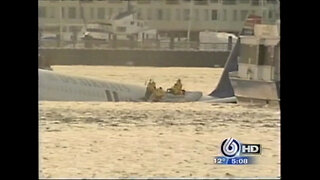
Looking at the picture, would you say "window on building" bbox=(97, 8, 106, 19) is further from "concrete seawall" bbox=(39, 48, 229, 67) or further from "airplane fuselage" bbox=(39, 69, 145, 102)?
"airplane fuselage" bbox=(39, 69, 145, 102)

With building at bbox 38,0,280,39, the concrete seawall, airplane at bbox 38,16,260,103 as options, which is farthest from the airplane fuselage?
building at bbox 38,0,280,39

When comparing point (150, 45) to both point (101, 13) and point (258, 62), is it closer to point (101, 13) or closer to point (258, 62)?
point (101, 13)

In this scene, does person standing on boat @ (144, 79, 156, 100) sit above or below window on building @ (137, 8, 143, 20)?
below

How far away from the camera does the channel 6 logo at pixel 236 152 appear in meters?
4.11

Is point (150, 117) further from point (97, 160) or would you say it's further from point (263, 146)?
point (263, 146)

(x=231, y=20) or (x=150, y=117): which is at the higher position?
(x=231, y=20)

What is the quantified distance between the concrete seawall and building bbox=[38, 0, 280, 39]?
138mm

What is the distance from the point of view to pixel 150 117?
13.6ft

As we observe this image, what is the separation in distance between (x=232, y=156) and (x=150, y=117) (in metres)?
0.61

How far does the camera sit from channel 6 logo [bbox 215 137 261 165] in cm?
411

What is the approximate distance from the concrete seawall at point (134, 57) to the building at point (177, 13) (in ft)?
0.45

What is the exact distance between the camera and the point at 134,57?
13.5 feet
